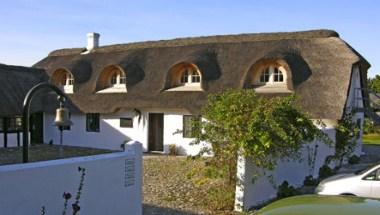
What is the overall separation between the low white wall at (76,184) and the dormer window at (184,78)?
13.3m

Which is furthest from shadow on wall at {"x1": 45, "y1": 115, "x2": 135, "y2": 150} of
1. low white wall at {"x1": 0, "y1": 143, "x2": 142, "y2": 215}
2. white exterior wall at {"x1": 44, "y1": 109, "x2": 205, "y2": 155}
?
low white wall at {"x1": 0, "y1": 143, "x2": 142, "y2": 215}

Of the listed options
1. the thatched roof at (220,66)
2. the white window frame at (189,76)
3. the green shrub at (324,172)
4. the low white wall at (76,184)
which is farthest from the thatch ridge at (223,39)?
the low white wall at (76,184)

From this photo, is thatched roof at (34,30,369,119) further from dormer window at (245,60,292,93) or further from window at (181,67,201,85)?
window at (181,67,201,85)

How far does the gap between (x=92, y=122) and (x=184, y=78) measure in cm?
549

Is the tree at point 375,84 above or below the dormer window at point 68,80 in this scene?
above

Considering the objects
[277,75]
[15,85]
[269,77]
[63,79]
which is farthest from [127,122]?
[277,75]

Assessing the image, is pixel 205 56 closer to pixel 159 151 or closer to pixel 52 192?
pixel 159 151

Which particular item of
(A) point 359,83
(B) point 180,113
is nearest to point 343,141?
(A) point 359,83

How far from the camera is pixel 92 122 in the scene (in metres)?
23.3

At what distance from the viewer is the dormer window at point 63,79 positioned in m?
25.4

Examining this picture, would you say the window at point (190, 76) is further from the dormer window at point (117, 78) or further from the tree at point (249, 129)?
the tree at point (249, 129)

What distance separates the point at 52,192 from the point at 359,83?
18.4 m

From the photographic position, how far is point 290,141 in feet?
32.5

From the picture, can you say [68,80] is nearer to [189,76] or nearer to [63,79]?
[63,79]
